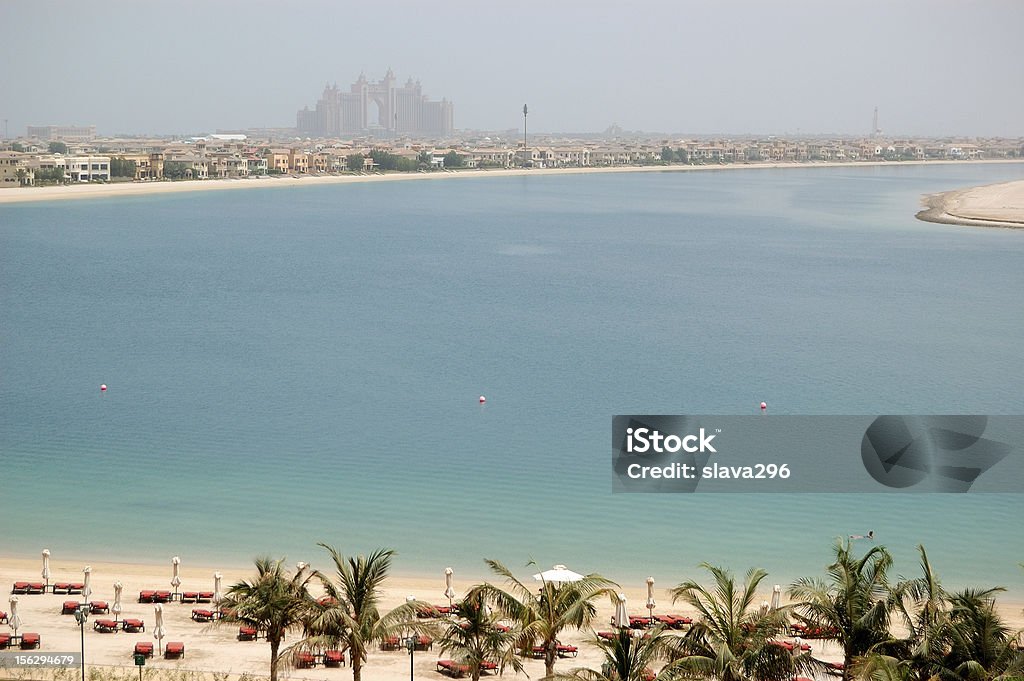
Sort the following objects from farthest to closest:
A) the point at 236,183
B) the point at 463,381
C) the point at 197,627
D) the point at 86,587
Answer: the point at 236,183
the point at 463,381
the point at 86,587
the point at 197,627

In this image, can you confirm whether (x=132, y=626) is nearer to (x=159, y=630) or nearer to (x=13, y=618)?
(x=159, y=630)

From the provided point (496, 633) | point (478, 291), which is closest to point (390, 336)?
point (478, 291)

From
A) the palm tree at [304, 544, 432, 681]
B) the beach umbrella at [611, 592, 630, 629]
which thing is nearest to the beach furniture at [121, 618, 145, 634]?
the palm tree at [304, 544, 432, 681]

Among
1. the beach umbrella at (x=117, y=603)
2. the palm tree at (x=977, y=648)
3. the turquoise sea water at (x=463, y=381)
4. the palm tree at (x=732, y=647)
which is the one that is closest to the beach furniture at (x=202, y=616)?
the beach umbrella at (x=117, y=603)

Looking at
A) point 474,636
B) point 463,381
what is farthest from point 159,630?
point 463,381

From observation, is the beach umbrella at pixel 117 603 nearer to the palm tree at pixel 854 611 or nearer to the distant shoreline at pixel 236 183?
the palm tree at pixel 854 611

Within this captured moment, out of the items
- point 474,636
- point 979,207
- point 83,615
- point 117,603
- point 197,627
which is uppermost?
point 979,207

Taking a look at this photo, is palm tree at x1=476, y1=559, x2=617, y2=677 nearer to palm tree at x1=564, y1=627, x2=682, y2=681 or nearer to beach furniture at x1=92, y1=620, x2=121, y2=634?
palm tree at x1=564, y1=627, x2=682, y2=681
